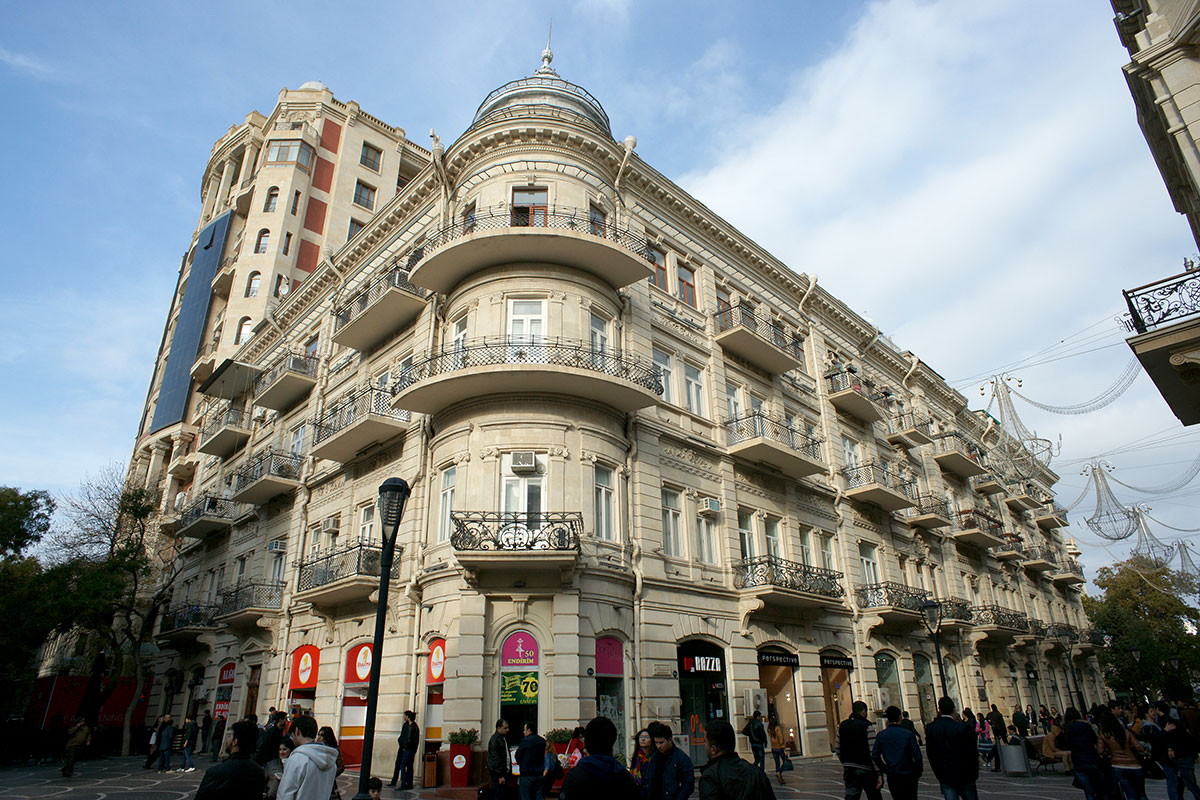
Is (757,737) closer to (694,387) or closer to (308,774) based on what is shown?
(694,387)

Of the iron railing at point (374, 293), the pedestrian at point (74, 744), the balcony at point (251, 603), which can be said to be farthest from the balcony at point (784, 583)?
the pedestrian at point (74, 744)

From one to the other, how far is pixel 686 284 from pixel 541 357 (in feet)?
26.5

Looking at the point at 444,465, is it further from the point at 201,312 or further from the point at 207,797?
the point at 201,312

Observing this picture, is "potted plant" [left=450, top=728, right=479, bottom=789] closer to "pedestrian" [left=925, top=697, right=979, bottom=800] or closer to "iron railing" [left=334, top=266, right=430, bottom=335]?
"pedestrian" [left=925, top=697, right=979, bottom=800]

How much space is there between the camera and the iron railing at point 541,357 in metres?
17.3

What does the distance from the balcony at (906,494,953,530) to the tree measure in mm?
23430

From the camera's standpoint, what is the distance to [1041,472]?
51.3 m

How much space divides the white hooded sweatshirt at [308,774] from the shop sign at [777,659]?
52.7ft

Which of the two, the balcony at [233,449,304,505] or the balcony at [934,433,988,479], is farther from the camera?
the balcony at [934,433,988,479]

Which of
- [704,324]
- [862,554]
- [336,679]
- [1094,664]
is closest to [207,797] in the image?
[336,679]

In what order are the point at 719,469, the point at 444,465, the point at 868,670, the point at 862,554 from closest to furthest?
the point at 444,465 → the point at 719,469 → the point at 868,670 → the point at 862,554

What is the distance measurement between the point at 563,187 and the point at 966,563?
26517 mm

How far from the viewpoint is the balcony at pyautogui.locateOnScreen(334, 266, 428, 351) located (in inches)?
837

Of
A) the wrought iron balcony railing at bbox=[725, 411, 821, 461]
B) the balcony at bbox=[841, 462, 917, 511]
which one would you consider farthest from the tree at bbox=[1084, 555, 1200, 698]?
the wrought iron balcony railing at bbox=[725, 411, 821, 461]
